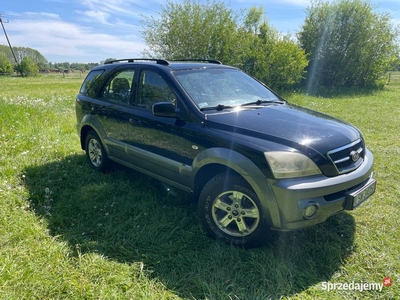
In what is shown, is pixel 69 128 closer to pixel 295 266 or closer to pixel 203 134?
pixel 203 134

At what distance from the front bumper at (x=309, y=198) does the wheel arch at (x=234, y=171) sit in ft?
0.19

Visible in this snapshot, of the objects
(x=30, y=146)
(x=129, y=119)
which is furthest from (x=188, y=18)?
(x=129, y=119)

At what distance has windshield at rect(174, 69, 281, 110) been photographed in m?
3.21

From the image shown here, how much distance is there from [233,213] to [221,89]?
4.86 ft

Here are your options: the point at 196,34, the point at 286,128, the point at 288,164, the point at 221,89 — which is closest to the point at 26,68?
the point at 196,34

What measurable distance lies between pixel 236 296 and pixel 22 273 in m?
1.75

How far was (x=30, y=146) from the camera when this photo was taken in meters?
5.51

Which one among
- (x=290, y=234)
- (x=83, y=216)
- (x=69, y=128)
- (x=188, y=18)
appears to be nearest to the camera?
(x=290, y=234)

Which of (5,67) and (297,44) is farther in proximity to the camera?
(5,67)

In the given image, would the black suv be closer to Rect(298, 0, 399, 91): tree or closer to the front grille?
the front grille

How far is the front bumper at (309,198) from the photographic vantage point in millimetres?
2342

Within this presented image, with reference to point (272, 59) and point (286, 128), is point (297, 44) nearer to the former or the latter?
point (272, 59)

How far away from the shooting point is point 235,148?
2633 millimetres

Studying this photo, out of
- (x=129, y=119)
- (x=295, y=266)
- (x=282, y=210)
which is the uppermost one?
(x=129, y=119)
